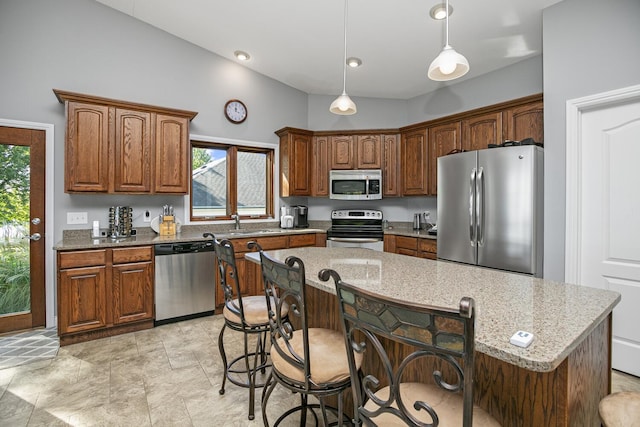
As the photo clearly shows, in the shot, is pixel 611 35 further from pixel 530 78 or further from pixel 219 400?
pixel 219 400

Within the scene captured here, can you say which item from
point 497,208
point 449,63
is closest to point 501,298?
A: point 449,63

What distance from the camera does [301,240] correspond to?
4.47 meters

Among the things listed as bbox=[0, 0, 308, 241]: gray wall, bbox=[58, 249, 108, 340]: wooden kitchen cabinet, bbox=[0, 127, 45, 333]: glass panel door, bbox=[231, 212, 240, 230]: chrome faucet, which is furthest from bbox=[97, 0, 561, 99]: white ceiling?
bbox=[58, 249, 108, 340]: wooden kitchen cabinet

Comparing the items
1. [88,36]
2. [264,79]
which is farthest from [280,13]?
[88,36]

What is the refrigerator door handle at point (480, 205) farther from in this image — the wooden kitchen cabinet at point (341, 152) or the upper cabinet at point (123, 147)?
the upper cabinet at point (123, 147)

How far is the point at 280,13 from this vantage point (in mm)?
3336

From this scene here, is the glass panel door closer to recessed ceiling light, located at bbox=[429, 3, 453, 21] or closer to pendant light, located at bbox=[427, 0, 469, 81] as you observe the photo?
pendant light, located at bbox=[427, 0, 469, 81]

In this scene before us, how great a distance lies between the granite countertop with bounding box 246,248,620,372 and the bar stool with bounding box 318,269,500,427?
0.56ft

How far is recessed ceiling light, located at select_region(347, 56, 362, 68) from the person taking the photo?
13.3 feet

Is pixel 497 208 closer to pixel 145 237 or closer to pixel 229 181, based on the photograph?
pixel 229 181

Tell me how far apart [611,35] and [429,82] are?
7.19 ft

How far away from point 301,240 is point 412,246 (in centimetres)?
147

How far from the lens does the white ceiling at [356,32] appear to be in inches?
120

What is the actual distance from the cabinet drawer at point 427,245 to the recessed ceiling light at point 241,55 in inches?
130
